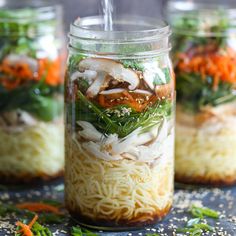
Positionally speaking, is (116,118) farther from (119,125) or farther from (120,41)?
(120,41)

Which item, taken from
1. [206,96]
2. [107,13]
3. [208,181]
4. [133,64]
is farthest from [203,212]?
[107,13]

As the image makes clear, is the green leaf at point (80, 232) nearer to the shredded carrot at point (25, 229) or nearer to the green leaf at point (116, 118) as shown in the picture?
the shredded carrot at point (25, 229)

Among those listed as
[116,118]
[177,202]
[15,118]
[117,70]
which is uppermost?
[117,70]

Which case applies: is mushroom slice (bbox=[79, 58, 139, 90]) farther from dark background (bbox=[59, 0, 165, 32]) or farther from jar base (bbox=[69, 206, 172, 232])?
dark background (bbox=[59, 0, 165, 32])

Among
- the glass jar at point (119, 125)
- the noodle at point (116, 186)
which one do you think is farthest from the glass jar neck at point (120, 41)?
the noodle at point (116, 186)

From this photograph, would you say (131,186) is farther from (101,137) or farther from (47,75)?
(47,75)

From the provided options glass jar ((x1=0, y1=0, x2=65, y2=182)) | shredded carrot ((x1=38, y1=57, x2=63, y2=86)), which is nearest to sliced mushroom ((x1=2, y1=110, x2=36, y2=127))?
glass jar ((x1=0, y1=0, x2=65, y2=182))
